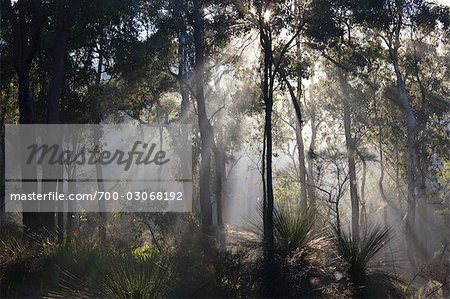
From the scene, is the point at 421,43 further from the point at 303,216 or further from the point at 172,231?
the point at 303,216

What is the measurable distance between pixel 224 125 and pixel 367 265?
24268 millimetres

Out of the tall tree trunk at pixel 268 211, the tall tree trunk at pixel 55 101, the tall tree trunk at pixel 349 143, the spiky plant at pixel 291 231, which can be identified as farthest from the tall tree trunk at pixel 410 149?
the spiky plant at pixel 291 231

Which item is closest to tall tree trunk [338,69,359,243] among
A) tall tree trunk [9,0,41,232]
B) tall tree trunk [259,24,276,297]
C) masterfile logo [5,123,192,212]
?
masterfile logo [5,123,192,212]

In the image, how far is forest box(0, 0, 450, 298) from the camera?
9.08 meters

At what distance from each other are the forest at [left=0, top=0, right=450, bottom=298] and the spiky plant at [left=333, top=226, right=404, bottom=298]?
0.03 m

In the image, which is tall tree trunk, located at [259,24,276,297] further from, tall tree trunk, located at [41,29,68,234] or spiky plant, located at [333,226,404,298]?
tall tree trunk, located at [41,29,68,234]

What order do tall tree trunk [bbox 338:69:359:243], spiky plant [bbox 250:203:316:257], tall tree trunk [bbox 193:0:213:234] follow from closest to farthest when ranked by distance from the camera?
1. spiky plant [bbox 250:203:316:257]
2. tall tree trunk [bbox 193:0:213:234]
3. tall tree trunk [bbox 338:69:359:243]

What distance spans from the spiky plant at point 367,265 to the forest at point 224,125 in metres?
0.03

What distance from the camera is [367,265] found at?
376 inches

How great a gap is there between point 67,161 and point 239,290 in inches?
479

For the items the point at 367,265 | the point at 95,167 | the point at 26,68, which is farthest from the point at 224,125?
the point at 367,265

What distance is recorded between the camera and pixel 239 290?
910cm

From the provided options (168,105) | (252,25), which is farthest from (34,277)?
(168,105)

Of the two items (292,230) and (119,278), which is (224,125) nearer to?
(292,230)
